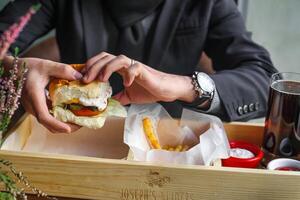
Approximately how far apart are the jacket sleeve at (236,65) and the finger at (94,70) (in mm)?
Result: 286

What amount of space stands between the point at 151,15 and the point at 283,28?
1.01 m

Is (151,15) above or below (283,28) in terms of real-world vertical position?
above

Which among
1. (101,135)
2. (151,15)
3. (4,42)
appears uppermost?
(4,42)

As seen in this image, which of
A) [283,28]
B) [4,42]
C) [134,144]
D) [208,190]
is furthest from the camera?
[283,28]

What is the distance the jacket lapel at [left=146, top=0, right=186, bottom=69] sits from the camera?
1.17 m

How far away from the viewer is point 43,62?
0.80m

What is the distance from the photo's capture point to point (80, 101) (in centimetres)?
77

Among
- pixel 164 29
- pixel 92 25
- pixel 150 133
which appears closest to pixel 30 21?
pixel 92 25

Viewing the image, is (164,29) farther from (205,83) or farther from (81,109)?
(81,109)

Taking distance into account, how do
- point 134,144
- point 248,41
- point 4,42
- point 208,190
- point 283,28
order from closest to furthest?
1. point 4,42
2. point 208,190
3. point 134,144
4. point 248,41
5. point 283,28

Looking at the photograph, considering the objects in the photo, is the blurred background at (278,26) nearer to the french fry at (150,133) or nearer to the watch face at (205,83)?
the watch face at (205,83)

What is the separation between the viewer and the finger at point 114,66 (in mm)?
769

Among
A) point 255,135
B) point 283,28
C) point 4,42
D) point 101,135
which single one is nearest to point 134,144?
point 101,135

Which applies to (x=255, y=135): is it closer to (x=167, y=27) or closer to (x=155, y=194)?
(x=155, y=194)
